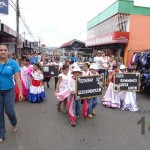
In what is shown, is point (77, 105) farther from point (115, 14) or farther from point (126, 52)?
point (115, 14)

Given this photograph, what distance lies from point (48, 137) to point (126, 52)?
62.4ft

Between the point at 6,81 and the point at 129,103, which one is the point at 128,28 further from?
the point at 6,81

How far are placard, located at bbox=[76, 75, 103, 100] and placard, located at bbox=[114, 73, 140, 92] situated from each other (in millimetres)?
1168

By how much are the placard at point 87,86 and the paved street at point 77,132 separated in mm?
706

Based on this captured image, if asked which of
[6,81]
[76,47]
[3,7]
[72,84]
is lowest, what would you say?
[72,84]

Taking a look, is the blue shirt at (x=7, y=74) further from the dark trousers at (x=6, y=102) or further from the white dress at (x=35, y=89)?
the white dress at (x=35, y=89)

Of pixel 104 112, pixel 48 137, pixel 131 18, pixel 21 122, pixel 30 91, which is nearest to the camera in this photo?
pixel 48 137

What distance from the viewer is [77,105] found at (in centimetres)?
607

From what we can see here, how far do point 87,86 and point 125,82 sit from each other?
1934 mm

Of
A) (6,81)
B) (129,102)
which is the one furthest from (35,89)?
(6,81)

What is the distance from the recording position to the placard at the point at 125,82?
24.4 feet

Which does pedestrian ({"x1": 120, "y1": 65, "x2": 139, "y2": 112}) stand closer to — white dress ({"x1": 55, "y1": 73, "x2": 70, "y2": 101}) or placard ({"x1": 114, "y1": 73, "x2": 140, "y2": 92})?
placard ({"x1": 114, "y1": 73, "x2": 140, "y2": 92})

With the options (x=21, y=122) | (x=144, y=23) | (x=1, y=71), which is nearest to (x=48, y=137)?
(x=21, y=122)

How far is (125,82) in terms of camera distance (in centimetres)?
752
